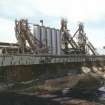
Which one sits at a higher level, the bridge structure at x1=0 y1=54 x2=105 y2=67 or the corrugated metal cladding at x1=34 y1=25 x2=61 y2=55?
the corrugated metal cladding at x1=34 y1=25 x2=61 y2=55

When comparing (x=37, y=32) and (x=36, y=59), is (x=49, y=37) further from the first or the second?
(x=36, y=59)

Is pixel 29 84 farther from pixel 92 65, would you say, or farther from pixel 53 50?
pixel 92 65

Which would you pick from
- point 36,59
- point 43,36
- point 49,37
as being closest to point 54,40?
point 49,37

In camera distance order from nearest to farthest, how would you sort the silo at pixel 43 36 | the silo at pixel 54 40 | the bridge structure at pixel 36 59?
1. the bridge structure at pixel 36 59
2. the silo at pixel 43 36
3. the silo at pixel 54 40

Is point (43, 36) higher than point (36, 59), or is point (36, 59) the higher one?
point (43, 36)

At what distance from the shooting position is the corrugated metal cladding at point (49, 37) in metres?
122

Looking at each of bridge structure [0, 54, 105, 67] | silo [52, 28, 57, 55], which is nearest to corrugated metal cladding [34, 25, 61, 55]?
silo [52, 28, 57, 55]

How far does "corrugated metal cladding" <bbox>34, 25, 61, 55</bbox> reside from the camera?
400 ft

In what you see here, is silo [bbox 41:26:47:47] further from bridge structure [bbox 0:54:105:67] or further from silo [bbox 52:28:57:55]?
bridge structure [bbox 0:54:105:67]

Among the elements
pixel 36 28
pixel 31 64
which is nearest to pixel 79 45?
pixel 36 28

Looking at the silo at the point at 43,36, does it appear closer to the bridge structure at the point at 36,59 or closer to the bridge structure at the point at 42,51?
the bridge structure at the point at 42,51

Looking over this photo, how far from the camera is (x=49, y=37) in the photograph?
125 m

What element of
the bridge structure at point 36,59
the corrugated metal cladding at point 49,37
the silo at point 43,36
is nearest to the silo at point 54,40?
the corrugated metal cladding at point 49,37

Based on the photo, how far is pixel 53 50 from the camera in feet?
406
